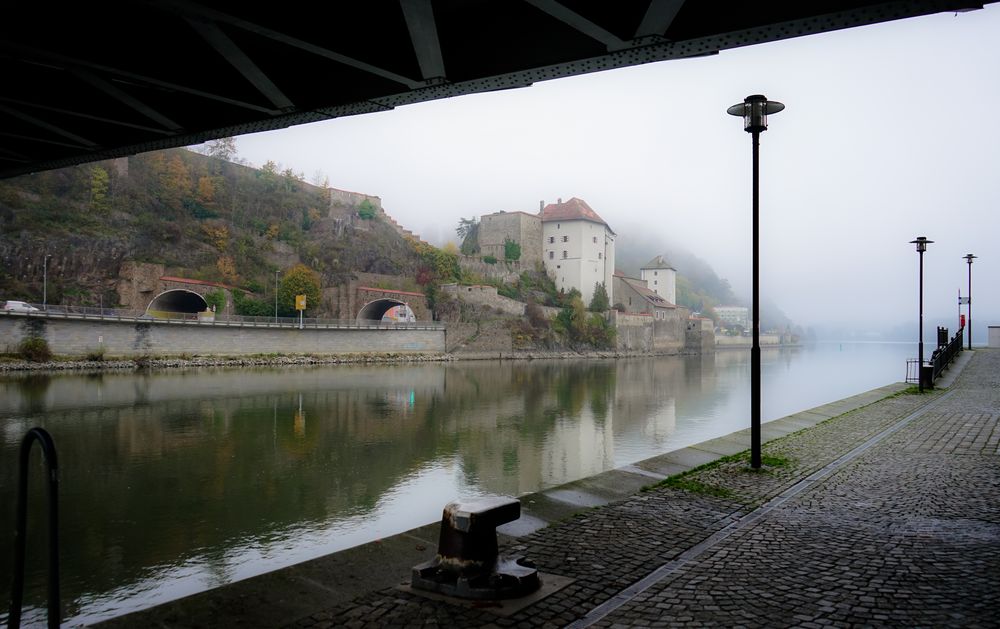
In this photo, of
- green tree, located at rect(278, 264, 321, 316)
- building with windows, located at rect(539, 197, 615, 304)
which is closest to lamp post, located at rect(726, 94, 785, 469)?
green tree, located at rect(278, 264, 321, 316)

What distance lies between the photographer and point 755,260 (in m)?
9.72

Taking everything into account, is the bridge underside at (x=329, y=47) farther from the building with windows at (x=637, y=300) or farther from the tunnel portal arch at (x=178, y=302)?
the building with windows at (x=637, y=300)

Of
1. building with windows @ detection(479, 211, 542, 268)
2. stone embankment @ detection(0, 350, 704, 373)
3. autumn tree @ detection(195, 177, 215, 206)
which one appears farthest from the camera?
building with windows @ detection(479, 211, 542, 268)

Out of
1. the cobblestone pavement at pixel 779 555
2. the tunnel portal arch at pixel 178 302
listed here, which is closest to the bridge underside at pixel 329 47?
the cobblestone pavement at pixel 779 555

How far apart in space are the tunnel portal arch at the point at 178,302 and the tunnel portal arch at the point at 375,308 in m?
13.7

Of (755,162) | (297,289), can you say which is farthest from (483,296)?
(755,162)

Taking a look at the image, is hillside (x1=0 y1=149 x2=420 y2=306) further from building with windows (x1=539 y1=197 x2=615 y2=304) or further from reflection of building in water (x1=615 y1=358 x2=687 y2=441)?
reflection of building in water (x1=615 y1=358 x2=687 y2=441)

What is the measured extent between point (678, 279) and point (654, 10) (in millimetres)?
169351

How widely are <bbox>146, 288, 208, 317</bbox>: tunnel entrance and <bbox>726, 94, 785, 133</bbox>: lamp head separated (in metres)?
46.3

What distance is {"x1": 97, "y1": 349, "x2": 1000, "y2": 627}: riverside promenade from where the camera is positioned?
4.37 m

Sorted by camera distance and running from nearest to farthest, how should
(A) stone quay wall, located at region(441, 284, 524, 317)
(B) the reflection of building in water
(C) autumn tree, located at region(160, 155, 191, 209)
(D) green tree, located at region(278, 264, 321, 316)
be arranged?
(B) the reflection of building in water → (D) green tree, located at region(278, 264, 321, 316) → (C) autumn tree, located at region(160, 155, 191, 209) → (A) stone quay wall, located at region(441, 284, 524, 317)

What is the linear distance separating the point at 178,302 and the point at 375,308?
18.0m

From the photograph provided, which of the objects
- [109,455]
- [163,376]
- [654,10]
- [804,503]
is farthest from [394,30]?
[163,376]

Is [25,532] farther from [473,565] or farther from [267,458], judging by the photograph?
[267,458]
